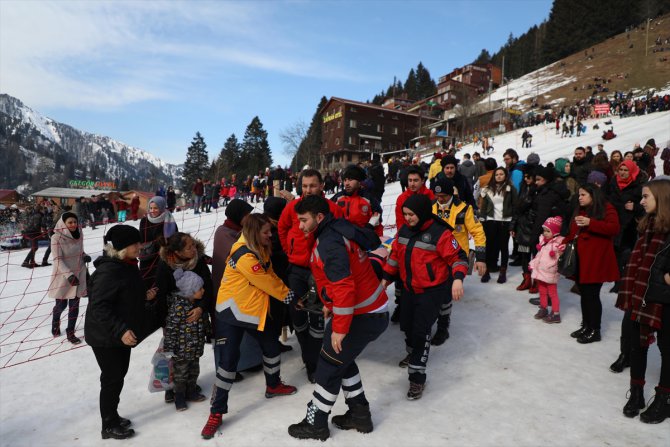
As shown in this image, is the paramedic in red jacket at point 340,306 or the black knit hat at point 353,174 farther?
the black knit hat at point 353,174

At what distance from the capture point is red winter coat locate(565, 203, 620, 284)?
173 inches

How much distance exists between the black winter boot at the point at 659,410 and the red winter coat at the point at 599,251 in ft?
4.79

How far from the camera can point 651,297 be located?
3156 mm

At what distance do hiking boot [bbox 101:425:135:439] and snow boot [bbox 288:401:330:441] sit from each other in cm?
140

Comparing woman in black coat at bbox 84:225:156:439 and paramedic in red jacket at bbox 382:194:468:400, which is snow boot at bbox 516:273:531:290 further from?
woman in black coat at bbox 84:225:156:439

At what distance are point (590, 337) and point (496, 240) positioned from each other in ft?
8.56

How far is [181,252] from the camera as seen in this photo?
3715 millimetres

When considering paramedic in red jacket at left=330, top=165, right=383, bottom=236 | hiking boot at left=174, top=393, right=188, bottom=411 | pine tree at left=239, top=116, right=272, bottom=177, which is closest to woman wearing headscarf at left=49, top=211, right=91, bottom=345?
hiking boot at left=174, top=393, right=188, bottom=411

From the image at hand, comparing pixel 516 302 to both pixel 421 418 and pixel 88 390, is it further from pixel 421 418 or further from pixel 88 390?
pixel 88 390

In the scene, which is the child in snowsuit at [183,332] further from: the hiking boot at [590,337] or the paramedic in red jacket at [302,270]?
the hiking boot at [590,337]

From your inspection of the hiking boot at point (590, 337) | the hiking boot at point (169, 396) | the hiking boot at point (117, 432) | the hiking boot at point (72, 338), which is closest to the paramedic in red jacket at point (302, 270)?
the hiking boot at point (169, 396)

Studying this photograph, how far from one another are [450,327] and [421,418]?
6.71 feet

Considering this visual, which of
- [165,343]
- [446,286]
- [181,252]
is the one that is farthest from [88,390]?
[446,286]

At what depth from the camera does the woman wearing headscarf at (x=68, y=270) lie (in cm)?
560
